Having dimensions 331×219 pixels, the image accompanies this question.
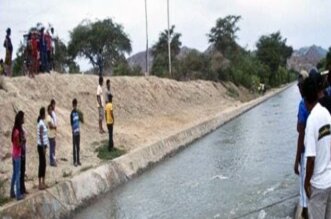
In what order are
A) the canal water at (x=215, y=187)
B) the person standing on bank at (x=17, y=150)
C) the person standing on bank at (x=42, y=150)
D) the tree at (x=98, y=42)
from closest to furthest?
the person standing on bank at (x=17, y=150)
the canal water at (x=215, y=187)
the person standing on bank at (x=42, y=150)
the tree at (x=98, y=42)

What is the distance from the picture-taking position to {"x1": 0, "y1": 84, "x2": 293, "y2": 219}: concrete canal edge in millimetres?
11656

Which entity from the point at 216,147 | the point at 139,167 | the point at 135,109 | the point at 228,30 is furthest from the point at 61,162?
the point at 228,30

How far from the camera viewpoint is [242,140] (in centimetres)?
2539

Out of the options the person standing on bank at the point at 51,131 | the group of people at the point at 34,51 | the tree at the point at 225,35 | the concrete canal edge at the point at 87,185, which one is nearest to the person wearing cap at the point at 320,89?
the concrete canal edge at the point at 87,185

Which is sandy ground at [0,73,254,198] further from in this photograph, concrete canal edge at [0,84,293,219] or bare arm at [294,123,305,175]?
bare arm at [294,123,305,175]

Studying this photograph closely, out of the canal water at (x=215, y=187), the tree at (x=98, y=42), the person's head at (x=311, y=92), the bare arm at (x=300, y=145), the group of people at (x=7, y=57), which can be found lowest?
the canal water at (x=215, y=187)

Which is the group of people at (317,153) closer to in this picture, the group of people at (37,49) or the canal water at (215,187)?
the canal water at (215,187)

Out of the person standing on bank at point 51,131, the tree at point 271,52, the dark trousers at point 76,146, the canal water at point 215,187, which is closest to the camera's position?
the canal water at point 215,187

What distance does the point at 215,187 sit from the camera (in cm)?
1508

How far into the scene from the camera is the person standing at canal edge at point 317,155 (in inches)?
217

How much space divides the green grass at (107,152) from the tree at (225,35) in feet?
227

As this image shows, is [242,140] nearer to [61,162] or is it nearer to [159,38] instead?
[61,162]

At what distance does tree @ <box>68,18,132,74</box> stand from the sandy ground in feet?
55.8

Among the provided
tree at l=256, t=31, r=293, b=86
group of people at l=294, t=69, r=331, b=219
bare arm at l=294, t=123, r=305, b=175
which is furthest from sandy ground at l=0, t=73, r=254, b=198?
tree at l=256, t=31, r=293, b=86
